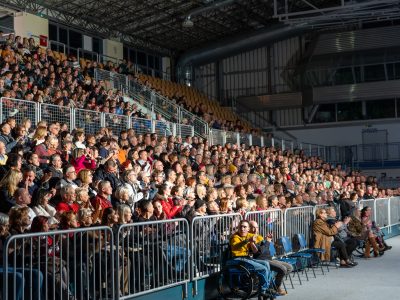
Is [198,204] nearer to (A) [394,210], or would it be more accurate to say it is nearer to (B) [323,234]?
(B) [323,234]

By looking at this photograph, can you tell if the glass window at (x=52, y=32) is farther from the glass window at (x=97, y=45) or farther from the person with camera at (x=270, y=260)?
the person with camera at (x=270, y=260)

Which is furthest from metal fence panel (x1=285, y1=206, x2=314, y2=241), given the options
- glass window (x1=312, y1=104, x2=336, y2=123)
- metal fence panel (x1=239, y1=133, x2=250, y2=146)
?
glass window (x1=312, y1=104, x2=336, y2=123)

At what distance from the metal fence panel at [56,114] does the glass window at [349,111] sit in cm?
Result: 2314

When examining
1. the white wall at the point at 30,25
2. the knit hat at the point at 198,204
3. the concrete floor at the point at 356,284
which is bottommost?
the concrete floor at the point at 356,284

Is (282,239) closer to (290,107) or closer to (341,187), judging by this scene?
(341,187)

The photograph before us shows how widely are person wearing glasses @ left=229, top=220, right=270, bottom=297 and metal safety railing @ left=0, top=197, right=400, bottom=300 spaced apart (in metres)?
0.32

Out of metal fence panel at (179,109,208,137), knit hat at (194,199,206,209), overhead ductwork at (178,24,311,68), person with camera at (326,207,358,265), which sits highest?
overhead ductwork at (178,24,311,68)

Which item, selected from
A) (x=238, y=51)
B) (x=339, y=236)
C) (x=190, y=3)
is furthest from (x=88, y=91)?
(x=238, y=51)

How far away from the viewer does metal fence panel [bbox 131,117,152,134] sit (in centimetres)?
1725

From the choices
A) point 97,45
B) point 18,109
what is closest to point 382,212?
point 18,109

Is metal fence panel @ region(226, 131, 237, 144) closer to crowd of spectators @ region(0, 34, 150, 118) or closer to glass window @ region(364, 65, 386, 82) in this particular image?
crowd of spectators @ region(0, 34, 150, 118)

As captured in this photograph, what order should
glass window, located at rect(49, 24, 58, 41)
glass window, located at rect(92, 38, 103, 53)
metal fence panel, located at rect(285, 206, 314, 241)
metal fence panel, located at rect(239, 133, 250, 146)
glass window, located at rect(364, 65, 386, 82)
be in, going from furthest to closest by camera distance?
1. glass window, located at rect(364, 65, 386, 82)
2. glass window, located at rect(92, 38, 103, 53)
3. glass window, located at rect(49, 24, 58, 41)
4. metal fence panel, located at rect(239, 133, 250, 146)
5. metal fence panel, located at rect(285, 206, 314, 241)

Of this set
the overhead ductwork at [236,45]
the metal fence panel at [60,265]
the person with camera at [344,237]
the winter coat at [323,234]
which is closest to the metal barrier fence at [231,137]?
the person with camera at [344,237]

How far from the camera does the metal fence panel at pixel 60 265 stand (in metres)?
5.84
